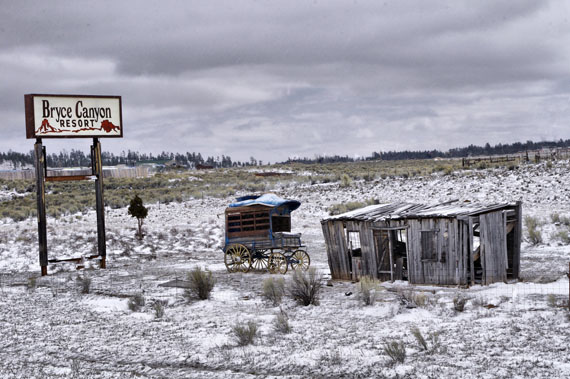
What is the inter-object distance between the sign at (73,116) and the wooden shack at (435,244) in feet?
29.6

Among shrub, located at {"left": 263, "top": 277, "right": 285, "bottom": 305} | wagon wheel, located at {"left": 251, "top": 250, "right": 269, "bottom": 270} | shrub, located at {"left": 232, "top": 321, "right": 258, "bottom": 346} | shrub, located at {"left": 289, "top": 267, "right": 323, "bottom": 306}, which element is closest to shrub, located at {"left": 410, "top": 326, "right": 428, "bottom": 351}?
shrub, located at {"left": 232, "top": 321, "right": 258, "bottom": 346}

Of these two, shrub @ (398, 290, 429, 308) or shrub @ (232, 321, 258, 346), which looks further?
shrub @ (398, 290, 429, 308)

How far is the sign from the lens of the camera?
19.7 m

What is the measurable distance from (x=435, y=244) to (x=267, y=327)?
227 inches

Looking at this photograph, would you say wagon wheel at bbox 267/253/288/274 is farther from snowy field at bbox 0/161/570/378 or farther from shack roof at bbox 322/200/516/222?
shack roof at bbox 322/200/516/222

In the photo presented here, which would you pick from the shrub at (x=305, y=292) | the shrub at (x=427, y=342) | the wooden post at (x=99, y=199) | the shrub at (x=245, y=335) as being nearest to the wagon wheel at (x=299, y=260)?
the shrub at (x=305, y=292)

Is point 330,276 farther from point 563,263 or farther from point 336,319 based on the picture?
point 563,263

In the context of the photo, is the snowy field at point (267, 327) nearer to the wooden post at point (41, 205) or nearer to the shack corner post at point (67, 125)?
the wooden post at point (41, 205)

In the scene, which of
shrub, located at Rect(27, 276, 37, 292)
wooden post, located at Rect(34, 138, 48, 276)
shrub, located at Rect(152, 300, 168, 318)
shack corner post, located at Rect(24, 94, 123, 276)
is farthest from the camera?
shack corner post, located at Rect(24, 94, 123, 276)

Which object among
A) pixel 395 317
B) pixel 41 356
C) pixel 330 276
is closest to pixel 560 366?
pixel 395 317

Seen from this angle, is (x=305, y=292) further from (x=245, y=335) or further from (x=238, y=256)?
(x=238, y=256)

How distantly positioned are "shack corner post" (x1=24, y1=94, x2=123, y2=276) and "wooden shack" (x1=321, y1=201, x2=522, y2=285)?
349 inches

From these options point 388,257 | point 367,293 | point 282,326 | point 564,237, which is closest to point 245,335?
point 282,326

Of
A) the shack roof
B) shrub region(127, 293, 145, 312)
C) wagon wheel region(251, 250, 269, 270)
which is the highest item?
the shack roof
